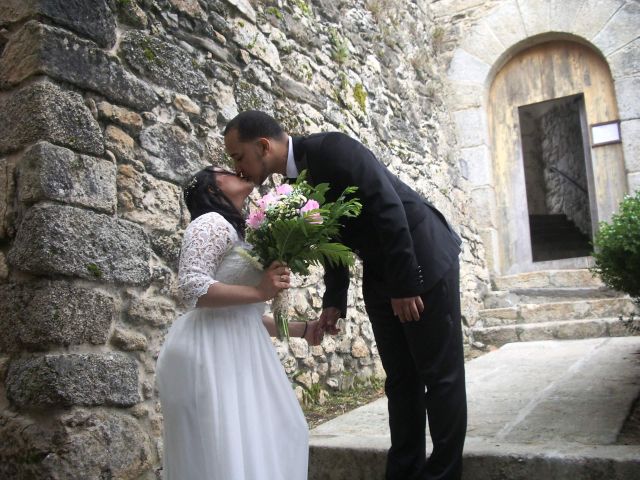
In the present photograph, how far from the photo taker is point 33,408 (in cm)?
234

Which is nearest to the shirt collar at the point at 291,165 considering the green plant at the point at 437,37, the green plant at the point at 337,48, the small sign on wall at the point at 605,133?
the green plant at the point at 337,48

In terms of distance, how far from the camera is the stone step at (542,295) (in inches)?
260

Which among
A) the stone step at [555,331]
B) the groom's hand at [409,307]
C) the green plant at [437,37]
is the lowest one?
the stone step at [555,331]

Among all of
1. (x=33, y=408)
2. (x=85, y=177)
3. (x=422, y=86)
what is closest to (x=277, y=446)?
(x=33, y=408)

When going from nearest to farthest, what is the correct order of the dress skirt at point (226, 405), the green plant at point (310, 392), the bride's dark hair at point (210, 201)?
the dress skirt at point (226, 405) → the bride's dark hair at point (210, 201) → the green plant at point (310, 392)

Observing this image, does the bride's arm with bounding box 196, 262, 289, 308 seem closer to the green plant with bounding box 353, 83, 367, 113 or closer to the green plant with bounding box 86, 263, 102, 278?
the green plant with bounding box 86, 263, 102, 278

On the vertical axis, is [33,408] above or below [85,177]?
below

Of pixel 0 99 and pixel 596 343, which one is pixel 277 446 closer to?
pixel 0 99

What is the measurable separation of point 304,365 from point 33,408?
198 centimetres

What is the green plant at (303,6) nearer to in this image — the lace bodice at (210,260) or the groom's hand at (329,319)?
→ the groom's hand at (329,319)

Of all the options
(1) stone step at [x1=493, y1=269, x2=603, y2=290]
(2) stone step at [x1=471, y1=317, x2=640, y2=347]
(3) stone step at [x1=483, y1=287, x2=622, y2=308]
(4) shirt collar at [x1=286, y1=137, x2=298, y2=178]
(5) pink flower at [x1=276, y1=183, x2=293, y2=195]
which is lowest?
(2) stone step at [x1=471, y1=317, x2=640, y2=347]

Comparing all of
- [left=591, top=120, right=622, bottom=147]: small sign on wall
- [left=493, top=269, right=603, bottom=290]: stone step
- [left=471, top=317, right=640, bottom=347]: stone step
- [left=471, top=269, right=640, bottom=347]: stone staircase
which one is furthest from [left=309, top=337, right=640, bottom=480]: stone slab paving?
[left=591, top=120, right=622, bottom=147]: small sign on wall

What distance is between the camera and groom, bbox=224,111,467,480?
7.47ft

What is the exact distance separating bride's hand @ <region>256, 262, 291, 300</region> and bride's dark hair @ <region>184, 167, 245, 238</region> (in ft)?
0.78
